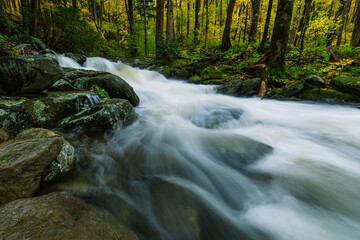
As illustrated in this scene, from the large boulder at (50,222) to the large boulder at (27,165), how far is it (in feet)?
1.29

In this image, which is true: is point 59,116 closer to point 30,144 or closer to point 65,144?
point 65,144

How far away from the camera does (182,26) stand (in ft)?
89.6

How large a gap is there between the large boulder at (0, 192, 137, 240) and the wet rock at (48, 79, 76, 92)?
3707 mm

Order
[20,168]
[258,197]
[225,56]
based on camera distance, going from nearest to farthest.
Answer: [20,168] < [258,197] < [225,56]

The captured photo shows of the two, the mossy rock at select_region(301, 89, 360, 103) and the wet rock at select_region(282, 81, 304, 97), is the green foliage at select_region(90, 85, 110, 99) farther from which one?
the mossy rock at select_region(301, 89, 360, 103)

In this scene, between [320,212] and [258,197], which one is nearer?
[320,212]

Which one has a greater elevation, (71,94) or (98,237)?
(71,94)

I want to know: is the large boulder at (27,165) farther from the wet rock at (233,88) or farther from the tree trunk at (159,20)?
the tree trunk at (159,20)

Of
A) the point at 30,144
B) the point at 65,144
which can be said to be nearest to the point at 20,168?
the point at 30,144

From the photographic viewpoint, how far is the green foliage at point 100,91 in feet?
14.4

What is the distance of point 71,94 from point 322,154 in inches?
224

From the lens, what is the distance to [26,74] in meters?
3.25

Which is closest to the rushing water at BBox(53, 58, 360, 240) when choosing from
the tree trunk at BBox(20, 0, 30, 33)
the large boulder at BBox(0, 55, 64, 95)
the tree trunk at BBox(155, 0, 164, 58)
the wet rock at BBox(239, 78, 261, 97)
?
the large boulder at BBox(0, 55, 64, 95)

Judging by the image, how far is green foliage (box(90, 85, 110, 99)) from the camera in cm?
440
